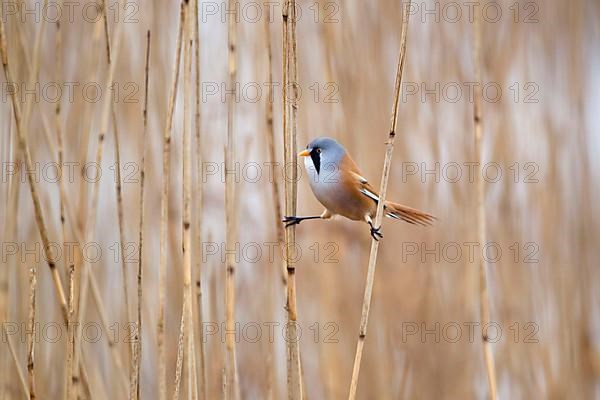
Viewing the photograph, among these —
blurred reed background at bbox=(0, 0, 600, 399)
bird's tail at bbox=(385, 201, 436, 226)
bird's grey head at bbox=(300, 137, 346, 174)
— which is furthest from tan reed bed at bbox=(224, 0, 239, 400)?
blurred reed background at bbox=(0, 0, 600, 399)

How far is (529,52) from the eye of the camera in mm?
1965

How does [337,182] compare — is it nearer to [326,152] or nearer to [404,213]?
[326,152]

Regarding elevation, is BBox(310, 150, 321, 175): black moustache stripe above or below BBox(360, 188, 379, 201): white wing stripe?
above

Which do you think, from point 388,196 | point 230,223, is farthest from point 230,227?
point 388,196

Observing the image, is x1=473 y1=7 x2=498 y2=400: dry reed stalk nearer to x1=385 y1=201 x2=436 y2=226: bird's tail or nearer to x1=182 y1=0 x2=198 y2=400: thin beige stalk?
x1=385 y1=201 x2=436 y2=226: bird's tail

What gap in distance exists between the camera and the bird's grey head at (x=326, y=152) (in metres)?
1.38

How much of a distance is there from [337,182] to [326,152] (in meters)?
0.07

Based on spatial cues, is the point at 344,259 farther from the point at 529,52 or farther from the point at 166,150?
the point at 166,150

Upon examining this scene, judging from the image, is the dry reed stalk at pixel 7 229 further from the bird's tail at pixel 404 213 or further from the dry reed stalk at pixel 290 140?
the bird's tail at pixel 404 213

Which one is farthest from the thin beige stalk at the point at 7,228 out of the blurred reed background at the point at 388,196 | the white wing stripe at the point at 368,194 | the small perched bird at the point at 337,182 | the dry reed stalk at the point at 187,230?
the white wing stripe at the point at 368,194

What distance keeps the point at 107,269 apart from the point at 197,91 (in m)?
0.88

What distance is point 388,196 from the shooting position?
1938 mm

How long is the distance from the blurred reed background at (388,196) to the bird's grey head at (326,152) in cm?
40

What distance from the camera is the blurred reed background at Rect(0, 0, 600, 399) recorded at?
5.96ft
